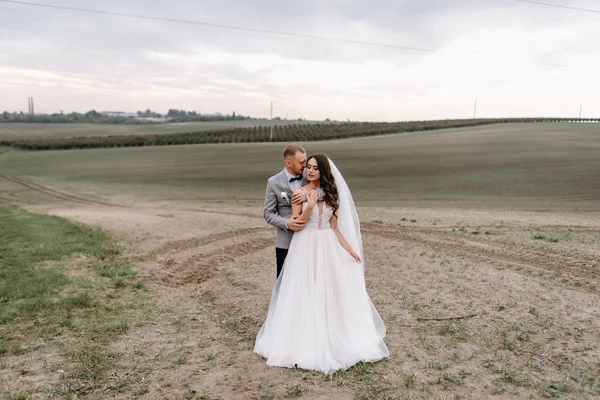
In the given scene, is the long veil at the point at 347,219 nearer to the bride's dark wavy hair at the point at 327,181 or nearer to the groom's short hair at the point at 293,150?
the bride's dark wavy hair at the point at 327,181

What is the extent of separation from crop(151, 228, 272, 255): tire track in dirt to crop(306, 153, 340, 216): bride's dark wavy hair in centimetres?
806

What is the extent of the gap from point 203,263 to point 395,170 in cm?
2458

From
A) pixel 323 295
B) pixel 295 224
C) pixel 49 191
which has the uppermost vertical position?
pixel 295 224

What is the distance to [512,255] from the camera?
1127 cm

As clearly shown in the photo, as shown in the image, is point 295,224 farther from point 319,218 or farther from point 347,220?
point 347,220

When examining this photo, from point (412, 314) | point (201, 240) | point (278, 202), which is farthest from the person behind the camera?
point (201, 240)

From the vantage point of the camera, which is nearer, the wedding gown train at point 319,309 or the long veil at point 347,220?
the wedding gown train at point 319,309

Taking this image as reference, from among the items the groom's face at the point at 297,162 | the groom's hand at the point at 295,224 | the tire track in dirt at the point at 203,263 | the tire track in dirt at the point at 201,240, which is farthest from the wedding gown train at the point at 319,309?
the tire track in dirt at the point at 201,240

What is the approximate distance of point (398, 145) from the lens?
159 feet

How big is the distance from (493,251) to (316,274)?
7334 millimetres

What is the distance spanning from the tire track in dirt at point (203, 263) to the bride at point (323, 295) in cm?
451

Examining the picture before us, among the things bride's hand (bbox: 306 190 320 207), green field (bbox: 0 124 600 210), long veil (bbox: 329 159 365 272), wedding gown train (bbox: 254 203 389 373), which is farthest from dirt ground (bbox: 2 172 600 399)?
green field (bbox: 0 124 600 210)

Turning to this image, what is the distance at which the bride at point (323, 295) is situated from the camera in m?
5.77

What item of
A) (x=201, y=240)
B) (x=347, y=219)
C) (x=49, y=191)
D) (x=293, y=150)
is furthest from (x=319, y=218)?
(x=49, y=191)
